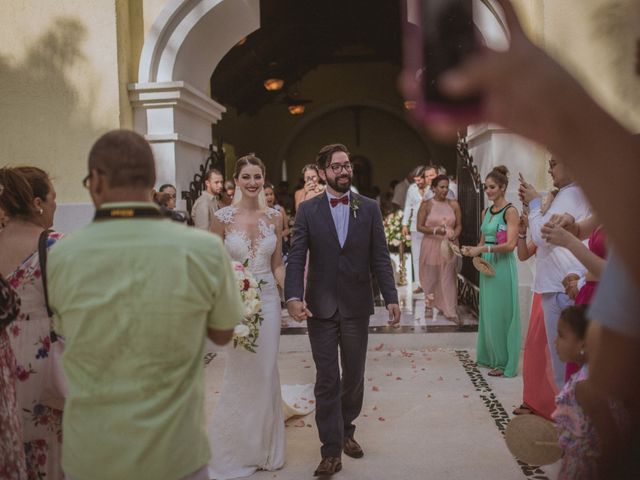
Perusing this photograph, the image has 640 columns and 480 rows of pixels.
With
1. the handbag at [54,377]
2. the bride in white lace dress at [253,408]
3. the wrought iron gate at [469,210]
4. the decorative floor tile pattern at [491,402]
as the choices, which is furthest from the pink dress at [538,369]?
the handbag at [54,377]

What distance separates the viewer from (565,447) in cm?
215

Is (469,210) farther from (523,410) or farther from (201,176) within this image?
(523,410)

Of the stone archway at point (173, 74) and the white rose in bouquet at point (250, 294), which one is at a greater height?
the stone archway at point (173, 74)

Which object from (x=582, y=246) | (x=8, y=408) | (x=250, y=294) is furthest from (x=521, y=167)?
(x=8, y=408)

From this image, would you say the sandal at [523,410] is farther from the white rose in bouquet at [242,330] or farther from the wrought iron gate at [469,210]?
the wrought iron gate at [469,210]

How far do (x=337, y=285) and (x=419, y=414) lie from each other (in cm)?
167

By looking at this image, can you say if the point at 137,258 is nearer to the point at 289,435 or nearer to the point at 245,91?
the point at 289,435

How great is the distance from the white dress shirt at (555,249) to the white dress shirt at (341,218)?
50.1 inches

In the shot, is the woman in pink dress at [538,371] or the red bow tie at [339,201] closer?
the red bow tie at [339,201]

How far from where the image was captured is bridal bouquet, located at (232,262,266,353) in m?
4.17

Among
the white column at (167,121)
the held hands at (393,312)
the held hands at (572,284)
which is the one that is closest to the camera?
the held hands at (572,284)

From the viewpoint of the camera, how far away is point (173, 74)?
7883mm

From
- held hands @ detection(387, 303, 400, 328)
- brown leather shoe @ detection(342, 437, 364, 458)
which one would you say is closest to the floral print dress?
brown leather shoe @ detection(342, 437, 364, 458)

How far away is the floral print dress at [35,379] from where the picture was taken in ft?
10.5
